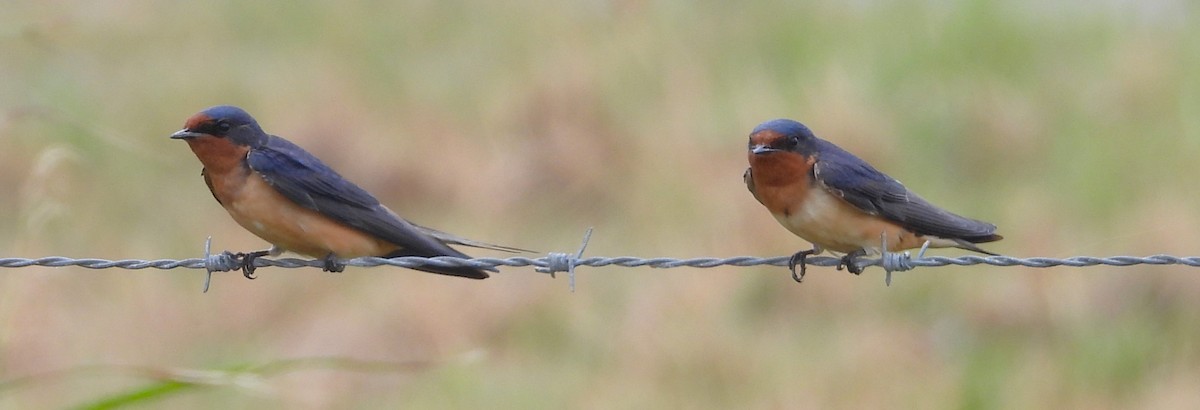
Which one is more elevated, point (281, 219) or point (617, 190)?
point (617, 190)

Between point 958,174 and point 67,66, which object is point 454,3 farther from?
point 958,174

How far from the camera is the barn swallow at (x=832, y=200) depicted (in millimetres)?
5082

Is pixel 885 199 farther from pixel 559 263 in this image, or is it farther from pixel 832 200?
pixel 559 263

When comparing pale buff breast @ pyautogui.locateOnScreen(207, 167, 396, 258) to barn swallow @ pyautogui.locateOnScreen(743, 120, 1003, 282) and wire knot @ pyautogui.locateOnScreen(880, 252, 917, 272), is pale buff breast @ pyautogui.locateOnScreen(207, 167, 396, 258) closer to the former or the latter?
barn swallow @ pyautogui.locateOnScreen(743, 120, 1003, 282)

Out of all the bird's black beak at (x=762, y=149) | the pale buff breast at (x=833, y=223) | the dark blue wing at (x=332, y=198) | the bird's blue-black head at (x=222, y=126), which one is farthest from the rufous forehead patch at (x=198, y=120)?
the pale buff breast at (x=833, y=223)

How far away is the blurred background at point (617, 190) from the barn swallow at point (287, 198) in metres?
0.49

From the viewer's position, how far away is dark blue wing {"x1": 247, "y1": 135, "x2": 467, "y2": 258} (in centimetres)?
486

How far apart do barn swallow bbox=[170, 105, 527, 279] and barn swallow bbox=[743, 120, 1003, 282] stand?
0.90 meters

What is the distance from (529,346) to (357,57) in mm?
4516

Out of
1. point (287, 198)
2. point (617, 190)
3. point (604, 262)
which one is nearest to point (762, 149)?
point (604, 262)

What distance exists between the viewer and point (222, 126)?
4914 millimetres

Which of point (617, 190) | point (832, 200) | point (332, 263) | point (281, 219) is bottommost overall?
point (332, 263)

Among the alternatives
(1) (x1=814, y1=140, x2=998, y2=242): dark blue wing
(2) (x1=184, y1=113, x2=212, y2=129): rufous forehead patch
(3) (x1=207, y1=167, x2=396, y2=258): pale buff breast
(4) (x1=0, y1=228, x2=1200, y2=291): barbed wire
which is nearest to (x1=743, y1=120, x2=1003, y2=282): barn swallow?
(1) (x1=814, y1=140, x2=998, y2=242): dark blue wing

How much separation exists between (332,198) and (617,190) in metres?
5.15
